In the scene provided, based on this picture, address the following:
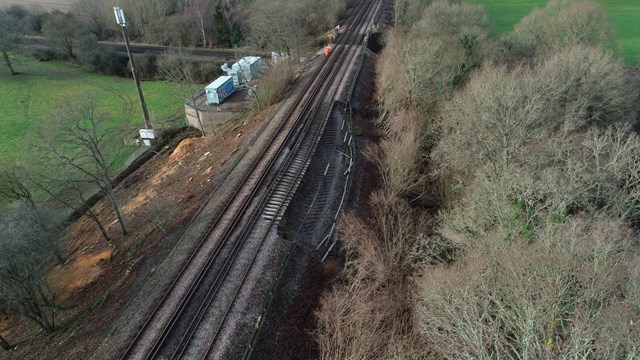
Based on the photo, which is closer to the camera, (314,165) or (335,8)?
(314,165)

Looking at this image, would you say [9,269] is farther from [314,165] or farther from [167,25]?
[167,25]

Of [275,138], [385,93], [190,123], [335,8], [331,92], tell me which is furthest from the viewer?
[335,8]

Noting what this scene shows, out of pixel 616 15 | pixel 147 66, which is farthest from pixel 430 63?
pixel 616 15

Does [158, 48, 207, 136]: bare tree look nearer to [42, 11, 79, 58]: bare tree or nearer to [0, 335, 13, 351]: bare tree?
[42, 11, 79, 58]: bare tree

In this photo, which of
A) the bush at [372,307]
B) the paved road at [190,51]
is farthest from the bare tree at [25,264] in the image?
the paved road at [190,51]

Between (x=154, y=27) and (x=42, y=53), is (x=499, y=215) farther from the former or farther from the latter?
(x=42, y=53)

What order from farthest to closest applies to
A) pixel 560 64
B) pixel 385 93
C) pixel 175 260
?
pixel 385 93
pixel 560 64
pixel 175 260

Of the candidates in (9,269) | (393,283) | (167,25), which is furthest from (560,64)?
(167,25)
